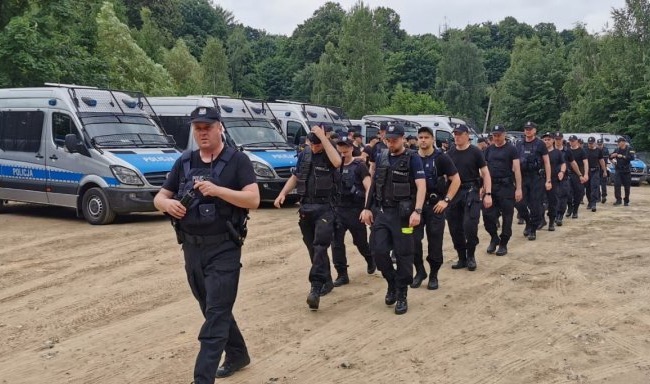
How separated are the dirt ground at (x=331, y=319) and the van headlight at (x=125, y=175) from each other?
1.62m

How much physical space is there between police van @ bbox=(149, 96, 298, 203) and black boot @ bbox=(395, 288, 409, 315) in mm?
7344

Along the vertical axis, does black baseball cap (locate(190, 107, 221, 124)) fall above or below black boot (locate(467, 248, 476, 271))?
above

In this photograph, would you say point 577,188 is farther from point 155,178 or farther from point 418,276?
point 155,178

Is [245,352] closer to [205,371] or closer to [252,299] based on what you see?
[205,371]

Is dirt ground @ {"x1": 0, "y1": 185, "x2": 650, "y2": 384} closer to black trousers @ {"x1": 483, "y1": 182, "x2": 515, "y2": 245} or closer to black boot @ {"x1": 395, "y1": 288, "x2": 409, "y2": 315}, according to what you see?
black boot @ {"x1": 395, "y1": 288, "x2": 409, "y2": 315}

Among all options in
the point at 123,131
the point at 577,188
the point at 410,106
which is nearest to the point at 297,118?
the point at 123,131

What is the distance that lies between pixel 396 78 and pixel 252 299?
69.6m

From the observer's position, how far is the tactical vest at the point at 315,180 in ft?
20.9

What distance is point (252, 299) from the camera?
671cm

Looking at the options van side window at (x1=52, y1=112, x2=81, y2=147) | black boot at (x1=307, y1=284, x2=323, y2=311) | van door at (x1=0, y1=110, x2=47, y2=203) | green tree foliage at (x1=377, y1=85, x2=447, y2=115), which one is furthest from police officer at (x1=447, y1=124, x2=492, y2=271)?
green tree foliage at (x1=377, y1=85, x2=447, y2=115)

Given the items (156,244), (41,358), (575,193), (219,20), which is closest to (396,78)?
(219,20)

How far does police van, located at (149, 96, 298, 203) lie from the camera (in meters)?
13.5

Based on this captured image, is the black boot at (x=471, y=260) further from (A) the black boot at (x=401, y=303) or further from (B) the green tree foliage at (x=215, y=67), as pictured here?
(B) the green tree foliage at (x=215, y=67)

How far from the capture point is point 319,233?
628cm
